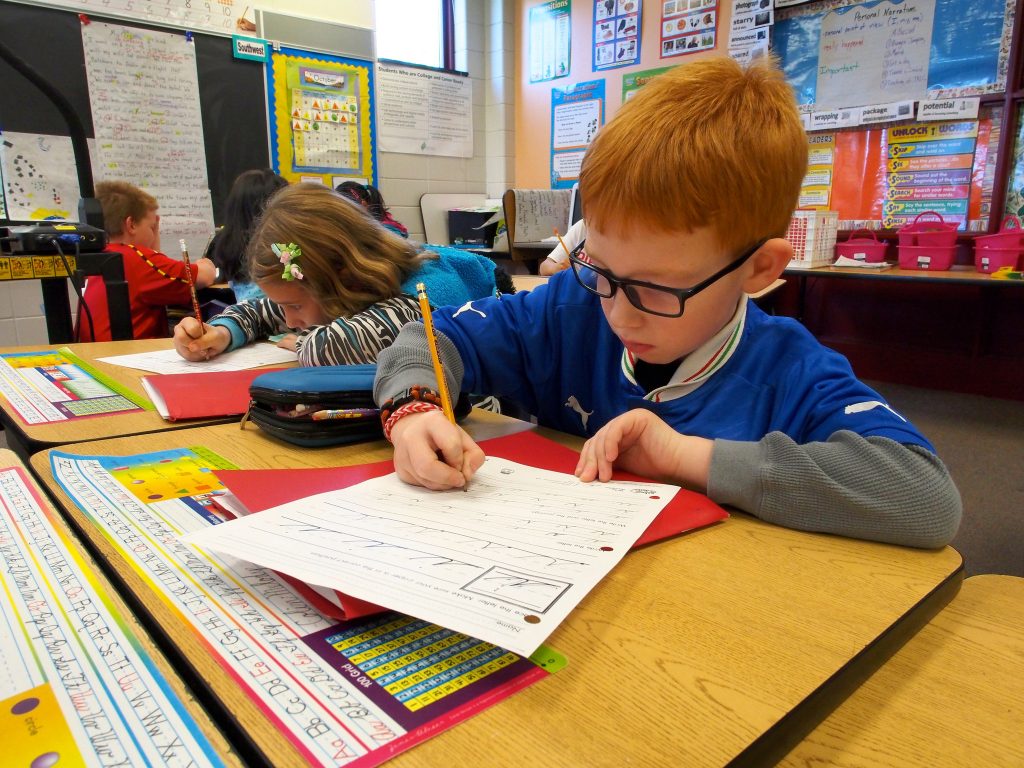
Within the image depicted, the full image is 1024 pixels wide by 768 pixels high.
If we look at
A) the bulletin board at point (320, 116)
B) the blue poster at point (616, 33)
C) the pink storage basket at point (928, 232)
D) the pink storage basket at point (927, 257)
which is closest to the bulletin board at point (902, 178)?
the pink storage basket at point (928, 232)

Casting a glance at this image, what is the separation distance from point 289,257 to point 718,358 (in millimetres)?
817

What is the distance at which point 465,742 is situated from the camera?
13.6 inches

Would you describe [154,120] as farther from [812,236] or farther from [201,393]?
[812,236]

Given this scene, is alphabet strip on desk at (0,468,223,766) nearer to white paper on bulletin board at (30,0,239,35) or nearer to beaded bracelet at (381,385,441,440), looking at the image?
beaded bracelet at (381,385,441,440)

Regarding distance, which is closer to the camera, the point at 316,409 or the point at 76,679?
the point at 76,679

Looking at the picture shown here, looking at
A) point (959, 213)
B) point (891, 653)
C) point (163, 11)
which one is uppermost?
point (163, 11)

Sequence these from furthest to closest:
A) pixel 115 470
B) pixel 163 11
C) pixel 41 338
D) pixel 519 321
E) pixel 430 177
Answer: pixel 430 177 < pixel 163 11 < pixel 41 338 < pixel 519 321 < pixel 115 470

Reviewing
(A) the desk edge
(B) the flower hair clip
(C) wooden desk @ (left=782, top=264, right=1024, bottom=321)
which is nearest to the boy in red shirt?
(B) the flower hair clip

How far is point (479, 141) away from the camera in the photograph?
496 cm

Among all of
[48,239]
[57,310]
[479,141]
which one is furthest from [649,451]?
[479,141]

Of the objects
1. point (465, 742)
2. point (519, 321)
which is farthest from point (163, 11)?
point (465, 742)

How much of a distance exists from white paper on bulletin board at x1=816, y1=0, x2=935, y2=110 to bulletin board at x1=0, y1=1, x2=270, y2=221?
9.63 ft

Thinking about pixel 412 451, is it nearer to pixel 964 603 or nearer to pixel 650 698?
pixel 650 698

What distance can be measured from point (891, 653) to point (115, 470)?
2.40 feet
